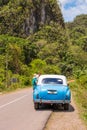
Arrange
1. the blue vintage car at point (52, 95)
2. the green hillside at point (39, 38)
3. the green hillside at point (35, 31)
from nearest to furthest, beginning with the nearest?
1. the blue vintage car at point (52, 95)
2. the green hillside at point (39, 38)
3. the green hillside at point (35, 31)

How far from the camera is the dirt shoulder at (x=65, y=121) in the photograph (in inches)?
523

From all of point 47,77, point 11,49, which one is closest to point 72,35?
point 11,49

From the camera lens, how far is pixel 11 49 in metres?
69.5

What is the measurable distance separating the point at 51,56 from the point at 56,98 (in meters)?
75.1

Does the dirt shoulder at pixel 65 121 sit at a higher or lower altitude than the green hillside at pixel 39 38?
lower

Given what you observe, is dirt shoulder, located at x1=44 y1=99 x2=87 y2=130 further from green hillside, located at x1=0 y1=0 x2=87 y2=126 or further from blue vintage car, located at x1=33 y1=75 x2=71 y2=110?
green hillside, located at x1=0 y1=0 x2=87 y2=126

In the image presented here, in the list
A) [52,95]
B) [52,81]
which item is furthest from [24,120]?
[52,81]

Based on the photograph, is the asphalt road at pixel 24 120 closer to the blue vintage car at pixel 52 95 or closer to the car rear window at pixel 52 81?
the blue vintage car at pixel 52 95

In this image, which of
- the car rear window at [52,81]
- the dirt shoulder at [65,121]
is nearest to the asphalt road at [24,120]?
the dirt shoulder at [65,121]

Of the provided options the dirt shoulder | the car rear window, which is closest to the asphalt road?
the dirt shoulder

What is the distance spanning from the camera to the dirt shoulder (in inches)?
523

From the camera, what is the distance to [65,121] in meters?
14.8

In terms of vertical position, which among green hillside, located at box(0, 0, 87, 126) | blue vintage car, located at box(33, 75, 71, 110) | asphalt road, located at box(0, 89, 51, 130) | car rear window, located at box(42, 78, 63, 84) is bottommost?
asphalt road, located at box(0, 89, 51, 130)

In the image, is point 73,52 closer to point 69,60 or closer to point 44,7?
point 69,60
